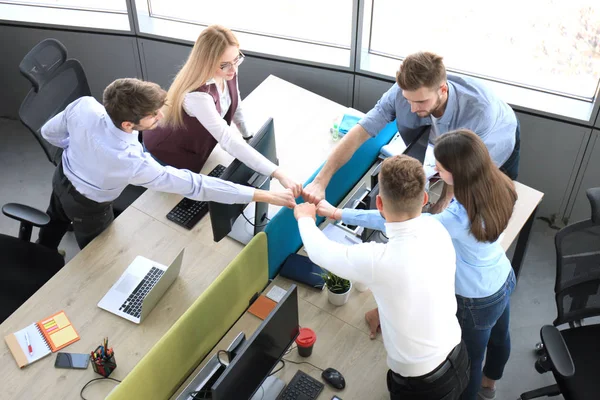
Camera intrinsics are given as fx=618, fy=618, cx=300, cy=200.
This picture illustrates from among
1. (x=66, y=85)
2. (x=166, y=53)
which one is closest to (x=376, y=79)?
(x=166, y=53)

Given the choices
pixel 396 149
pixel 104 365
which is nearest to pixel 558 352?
pixel 396 149

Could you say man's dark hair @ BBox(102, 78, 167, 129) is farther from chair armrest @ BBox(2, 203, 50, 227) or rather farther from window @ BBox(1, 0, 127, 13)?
window @ BBox(1, 0, 127, 13)

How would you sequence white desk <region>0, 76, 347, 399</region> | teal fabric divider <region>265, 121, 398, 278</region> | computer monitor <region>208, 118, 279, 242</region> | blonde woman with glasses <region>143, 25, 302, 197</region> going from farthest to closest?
blonde woman with glasses <region>143, 25, 302, 197</region>
teal fabric divider <region>265, 121, 398, 278</region>
computer monitor <region>208, 118, 279, 242</region>
white desk <region>0, 76, 347, 399</region>

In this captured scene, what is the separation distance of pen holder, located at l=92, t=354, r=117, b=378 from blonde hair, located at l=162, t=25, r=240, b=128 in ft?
4.02

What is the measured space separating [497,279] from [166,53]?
307 centimetres

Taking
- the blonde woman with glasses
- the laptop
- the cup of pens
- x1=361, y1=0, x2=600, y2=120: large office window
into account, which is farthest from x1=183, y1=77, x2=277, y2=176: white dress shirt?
x1=361, y1=0, x2=600, y2=120: large office window

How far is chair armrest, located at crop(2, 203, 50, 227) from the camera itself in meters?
3.17

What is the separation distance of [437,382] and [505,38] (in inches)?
97.6

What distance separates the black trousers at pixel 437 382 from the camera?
7.64 feet

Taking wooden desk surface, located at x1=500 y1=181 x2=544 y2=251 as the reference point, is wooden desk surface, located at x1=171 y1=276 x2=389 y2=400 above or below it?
below

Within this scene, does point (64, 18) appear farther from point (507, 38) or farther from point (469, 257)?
point (469, 257)

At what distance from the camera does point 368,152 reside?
351cm

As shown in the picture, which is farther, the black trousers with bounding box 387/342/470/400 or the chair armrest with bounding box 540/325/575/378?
the chair armrest with bounding box 540/325/575/378

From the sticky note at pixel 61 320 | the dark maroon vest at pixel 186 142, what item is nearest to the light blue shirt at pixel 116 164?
the dark maroon vest at pixel 186 142
